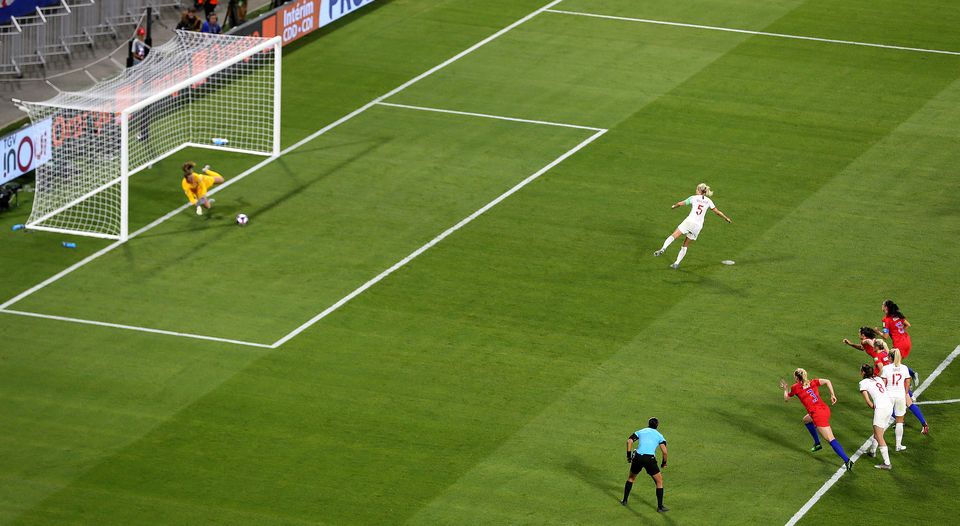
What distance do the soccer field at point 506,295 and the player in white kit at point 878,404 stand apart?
1.25 feet

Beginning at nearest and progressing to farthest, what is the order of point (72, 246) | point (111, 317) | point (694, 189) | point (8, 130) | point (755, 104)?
point (111, 317), point (72, 246), point (694, 189), point (8, 130), point (755, 104)

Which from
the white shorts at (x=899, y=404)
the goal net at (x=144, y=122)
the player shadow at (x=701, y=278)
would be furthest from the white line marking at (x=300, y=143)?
the white shorts at (x=899, y=404)

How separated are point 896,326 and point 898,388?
2.46 m

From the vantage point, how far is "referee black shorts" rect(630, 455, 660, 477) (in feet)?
84.8

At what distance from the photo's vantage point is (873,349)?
29.1 meters

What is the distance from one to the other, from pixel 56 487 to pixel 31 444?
5.03 ft

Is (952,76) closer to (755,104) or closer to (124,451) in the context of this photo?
(755,104)

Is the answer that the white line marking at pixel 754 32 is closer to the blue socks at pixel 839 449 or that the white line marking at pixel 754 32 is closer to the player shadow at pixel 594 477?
the blue socks at pixel 839 449

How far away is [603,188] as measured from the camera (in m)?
39.5

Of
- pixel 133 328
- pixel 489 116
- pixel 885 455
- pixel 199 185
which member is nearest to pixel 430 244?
pixel 199 185

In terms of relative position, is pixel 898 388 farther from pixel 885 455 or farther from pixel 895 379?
pixel 885 455

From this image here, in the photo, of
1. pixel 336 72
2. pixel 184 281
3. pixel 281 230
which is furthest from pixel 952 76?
pixel 184 281

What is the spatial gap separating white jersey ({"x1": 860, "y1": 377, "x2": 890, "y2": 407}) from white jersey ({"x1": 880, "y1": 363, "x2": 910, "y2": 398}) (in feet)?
0.64

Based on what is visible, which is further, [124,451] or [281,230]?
[281,230]
